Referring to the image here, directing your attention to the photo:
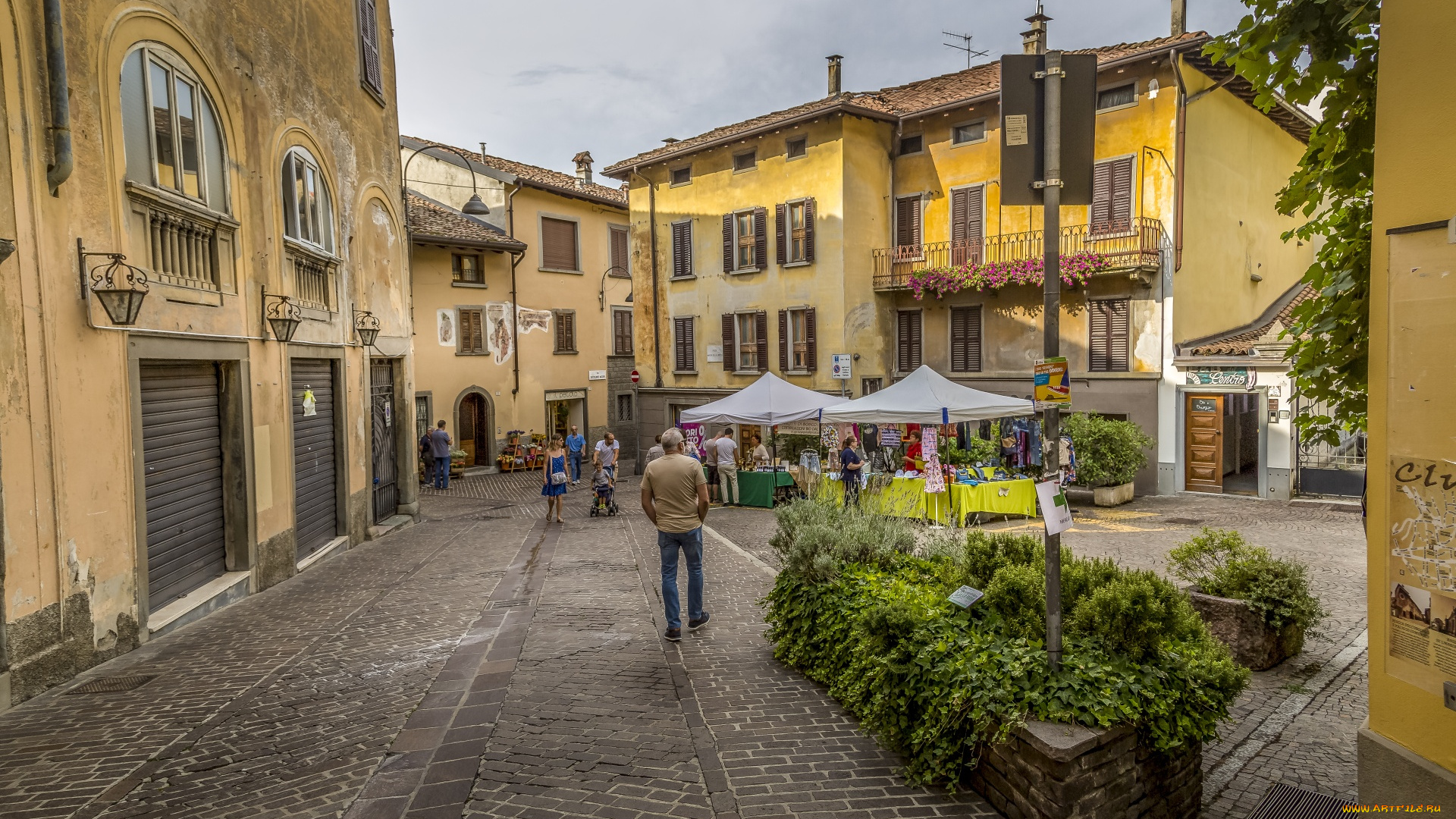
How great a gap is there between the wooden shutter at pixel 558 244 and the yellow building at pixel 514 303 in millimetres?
40

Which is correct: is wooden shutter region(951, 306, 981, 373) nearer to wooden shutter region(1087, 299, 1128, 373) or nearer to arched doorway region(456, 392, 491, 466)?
wooden shutter region(1087, 299, 1128, 373)

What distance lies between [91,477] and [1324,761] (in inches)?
357

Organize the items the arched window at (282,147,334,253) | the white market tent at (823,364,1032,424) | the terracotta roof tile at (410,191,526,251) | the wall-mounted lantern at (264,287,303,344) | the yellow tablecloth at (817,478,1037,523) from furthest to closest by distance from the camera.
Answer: the terracotta roof tile at (410,191,526,251) → the white market tent at (823,364,1032,424) → the yellow tablecloth at (817,478,1037,523) → the arched window at (282,147,334,253) → the wall-mounted lantern at (264,287,303,344)

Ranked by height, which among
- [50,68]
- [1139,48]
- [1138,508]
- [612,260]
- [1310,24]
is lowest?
[1138,508]

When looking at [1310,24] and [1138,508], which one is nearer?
[1310,24]

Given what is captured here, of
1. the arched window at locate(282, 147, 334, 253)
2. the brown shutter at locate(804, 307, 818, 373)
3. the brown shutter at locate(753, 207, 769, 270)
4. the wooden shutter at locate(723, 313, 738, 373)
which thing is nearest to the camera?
the arched window at locate(282, 147, 334, 253)

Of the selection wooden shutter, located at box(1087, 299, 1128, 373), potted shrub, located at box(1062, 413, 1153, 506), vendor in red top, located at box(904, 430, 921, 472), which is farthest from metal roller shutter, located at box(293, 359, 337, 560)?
wooden shutter, located at box(1087, 299, 1128, 373)

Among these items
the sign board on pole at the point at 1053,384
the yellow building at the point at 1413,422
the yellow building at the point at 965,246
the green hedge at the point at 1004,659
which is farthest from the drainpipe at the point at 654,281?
the yellow building at the point at 1413,422

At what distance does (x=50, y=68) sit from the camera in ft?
20.8

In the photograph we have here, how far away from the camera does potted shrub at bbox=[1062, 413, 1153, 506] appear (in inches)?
661

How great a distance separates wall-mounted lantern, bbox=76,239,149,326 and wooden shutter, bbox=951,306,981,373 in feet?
60.0

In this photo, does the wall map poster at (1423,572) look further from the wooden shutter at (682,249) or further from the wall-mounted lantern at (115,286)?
the wooden shutter at (682,249)

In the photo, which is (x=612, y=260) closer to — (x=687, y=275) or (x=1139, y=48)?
(x=687, y=275)

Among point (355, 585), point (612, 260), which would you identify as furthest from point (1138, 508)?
point (612, 260)
